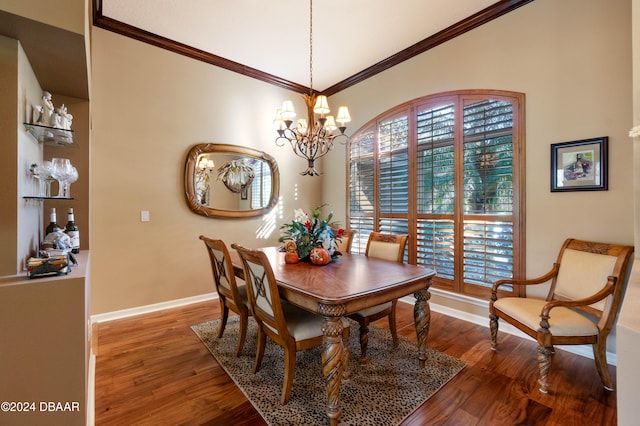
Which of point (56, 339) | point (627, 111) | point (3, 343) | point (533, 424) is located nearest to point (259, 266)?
point (56, 339)

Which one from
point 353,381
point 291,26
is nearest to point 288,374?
point 353,381

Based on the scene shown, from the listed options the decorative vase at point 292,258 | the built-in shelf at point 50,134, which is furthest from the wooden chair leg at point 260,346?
the built-in shelf at point 50,134

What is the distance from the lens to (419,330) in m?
2.07

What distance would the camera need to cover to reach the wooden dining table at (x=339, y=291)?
5.01 feet

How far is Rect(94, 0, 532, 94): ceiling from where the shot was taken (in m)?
2.73

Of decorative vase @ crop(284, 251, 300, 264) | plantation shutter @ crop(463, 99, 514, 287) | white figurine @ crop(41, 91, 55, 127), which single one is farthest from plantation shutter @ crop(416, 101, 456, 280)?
white figurine @ crop(41, 91, 55, 127)

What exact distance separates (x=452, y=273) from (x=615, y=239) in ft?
4.42

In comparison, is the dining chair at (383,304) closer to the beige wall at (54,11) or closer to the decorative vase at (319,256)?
the decorative vase at (319,256)

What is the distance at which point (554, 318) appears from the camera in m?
1.94

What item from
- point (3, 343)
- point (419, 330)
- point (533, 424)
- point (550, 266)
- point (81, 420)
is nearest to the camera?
point (3, 343)

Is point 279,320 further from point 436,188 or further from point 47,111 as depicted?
point 436,188

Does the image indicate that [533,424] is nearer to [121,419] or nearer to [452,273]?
[452,273]

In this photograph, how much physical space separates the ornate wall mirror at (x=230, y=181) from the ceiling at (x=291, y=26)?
120 cm

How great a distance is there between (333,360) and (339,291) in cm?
37
